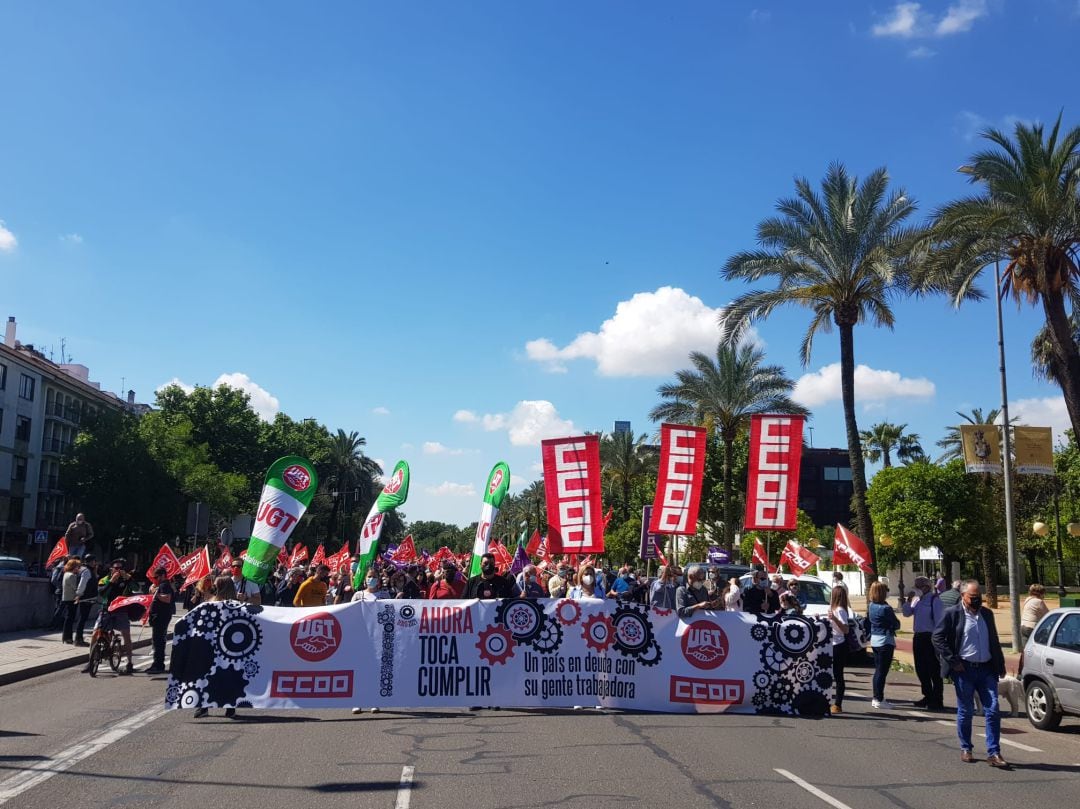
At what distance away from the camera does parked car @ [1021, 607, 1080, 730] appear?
10.2 meters

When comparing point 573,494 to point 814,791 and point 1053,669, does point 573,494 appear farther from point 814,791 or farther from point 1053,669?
point 814,791

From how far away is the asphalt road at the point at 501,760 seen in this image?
6.80 meters

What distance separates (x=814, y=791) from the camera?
7066 mm

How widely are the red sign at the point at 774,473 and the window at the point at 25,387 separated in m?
54.2

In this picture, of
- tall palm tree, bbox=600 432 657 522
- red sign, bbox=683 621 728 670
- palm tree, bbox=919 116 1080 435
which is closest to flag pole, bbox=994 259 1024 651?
palm tree, bbox=919 116 1080 435

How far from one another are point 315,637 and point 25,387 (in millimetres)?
57455

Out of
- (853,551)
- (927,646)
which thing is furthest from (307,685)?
(853,551)

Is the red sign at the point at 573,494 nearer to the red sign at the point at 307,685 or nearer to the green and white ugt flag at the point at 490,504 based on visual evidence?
the green and white ugt flag at the point at 490,504

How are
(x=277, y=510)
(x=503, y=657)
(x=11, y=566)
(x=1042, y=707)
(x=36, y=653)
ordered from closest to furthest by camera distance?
(x=1042, y=707)
(x=503, y=657)
(x=277, y=510)
(x=36, y=653)
(x=11, y=566)

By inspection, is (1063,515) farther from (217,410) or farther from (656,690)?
(217,410)

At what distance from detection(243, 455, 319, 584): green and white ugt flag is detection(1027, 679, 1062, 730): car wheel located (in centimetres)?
1028

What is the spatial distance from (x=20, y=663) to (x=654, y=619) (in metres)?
9.76

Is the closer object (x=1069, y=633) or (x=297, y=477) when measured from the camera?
(x=1069, y=633)

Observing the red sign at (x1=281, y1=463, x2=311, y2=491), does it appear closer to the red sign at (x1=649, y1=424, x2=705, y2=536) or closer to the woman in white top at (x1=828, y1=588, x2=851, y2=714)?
the red sign at (x1=649, y1=424, x2=705, y2=536)
